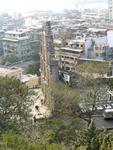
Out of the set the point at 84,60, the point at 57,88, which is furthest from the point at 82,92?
the point at 84,60

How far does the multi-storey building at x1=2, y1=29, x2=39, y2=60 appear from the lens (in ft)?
88.6

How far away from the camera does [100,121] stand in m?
13.3

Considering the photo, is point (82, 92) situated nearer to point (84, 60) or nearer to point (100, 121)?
point (100, 121)

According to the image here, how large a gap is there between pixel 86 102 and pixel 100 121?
936 millimetres

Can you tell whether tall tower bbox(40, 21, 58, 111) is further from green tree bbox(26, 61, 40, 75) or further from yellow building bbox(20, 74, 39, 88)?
green tree bbox(26, 61, 40, 75)

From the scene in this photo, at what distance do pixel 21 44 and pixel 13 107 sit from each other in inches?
635

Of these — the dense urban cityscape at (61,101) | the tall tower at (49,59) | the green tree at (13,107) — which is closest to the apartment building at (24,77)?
the dense urban cityscape at (61,101)

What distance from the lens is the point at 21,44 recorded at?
89.1 ft

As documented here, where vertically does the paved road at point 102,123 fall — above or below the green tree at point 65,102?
below

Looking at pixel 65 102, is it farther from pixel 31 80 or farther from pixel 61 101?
pixel 31 80

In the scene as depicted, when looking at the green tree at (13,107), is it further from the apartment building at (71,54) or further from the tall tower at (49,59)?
the apartment building at (71,54)

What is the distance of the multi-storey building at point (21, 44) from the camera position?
2700 cm

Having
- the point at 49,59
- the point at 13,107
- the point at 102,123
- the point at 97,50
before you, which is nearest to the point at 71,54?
the point at 97,50

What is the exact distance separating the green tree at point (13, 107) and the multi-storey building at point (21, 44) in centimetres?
1478
